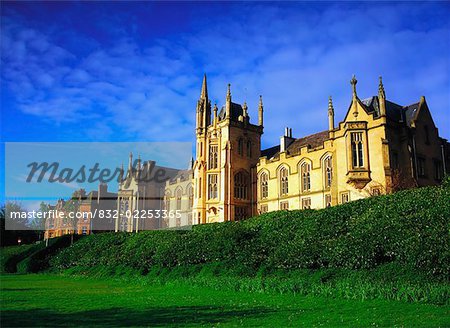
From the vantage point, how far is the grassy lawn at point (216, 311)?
959 cm

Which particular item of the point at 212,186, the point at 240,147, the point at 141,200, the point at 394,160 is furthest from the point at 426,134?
the point at 141,200

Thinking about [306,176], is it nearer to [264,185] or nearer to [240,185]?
[264,185]

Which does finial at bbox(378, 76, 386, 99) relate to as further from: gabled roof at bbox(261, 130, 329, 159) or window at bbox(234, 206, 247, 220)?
window at bbox(234, 206, 247, 220)

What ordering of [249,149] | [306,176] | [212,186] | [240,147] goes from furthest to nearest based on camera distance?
[249,149]
[240,147]
[212,186]
[306,176]

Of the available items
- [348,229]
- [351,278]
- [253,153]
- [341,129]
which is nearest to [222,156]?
[253,153]

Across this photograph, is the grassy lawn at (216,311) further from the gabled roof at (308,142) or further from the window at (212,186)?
the window at (212,186)

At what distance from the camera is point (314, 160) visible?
1650 inches

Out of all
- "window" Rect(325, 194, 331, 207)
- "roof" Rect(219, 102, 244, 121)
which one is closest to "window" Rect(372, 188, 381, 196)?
"window" Rect(325, 194, 331, 207)

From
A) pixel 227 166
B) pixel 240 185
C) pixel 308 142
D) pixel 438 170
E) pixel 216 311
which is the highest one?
pixel 308 142

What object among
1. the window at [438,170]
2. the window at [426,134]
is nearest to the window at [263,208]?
the window at [438,170]

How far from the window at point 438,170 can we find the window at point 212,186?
2348 cm

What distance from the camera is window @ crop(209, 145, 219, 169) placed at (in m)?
49.8

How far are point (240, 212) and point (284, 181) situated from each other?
22.2ft

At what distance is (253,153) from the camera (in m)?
51.0
